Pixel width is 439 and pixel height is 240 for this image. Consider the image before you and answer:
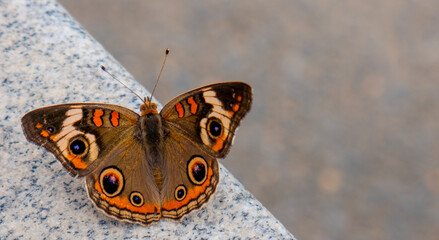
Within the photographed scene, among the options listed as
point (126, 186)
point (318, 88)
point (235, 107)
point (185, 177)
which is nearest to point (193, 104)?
point (235, 107)

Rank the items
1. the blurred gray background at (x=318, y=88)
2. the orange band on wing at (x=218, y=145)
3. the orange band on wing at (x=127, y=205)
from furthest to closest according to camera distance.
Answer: the blurred gray background at (x=318, y=88), the orange band on wing at (x=218, y=145), the orange band on wing at (x=127, y=205)

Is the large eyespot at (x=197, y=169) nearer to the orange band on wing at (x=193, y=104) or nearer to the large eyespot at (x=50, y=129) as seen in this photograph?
the orange band on wing at (x=193, y=104)

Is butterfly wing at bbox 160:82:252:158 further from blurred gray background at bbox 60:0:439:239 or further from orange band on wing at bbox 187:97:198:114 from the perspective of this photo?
blurred gray background at bbox 60:0:439:239

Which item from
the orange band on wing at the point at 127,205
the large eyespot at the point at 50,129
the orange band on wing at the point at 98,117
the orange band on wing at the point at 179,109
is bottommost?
the orange band on wing at the point at 127,205

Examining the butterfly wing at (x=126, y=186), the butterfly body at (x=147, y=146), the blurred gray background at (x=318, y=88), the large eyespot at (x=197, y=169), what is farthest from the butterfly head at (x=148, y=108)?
the blurred gray background at (x=318, y=88)

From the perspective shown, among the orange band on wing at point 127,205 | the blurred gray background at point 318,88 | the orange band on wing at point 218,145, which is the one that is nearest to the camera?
the orange band on wing at point 127,205

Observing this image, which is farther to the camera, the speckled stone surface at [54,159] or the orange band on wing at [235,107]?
the orange band on wing at [235,107]

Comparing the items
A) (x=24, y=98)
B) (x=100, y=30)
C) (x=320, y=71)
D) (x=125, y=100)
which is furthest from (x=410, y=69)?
(x=24, y=98)
